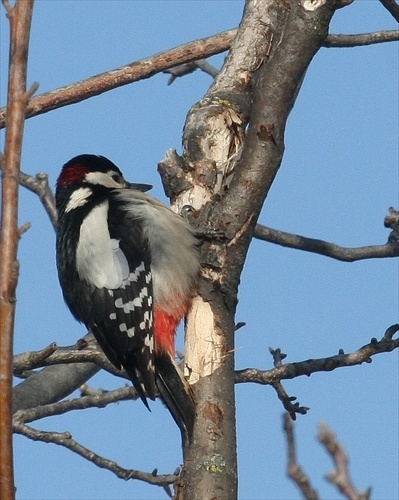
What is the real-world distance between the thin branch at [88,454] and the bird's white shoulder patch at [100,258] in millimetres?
601

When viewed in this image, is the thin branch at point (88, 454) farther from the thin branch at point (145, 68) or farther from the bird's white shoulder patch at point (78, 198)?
the thin branch at point (145, 68)

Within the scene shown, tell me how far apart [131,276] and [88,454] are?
685 millimetres

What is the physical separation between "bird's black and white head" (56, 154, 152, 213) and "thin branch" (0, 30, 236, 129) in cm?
46

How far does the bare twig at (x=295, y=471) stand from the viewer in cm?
120

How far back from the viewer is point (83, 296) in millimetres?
3748

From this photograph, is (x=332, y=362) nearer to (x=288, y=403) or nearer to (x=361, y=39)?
(x=288, y=403)

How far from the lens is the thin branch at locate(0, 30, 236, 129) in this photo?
3857 mm

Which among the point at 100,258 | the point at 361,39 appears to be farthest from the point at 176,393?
the point at 361,39

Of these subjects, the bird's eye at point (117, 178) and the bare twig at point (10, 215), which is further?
the bird's eye at point (117, 178)

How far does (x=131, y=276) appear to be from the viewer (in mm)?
3705

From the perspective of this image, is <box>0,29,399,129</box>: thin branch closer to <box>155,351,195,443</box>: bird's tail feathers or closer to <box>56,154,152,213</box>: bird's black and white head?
<box>56,154,152,213</box>: bird's black and white head

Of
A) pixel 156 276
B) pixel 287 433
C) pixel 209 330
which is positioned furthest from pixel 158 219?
pixel 287 433

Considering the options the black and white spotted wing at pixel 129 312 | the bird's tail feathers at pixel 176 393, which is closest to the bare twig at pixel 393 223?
the black and white spotted wing at pixel 129 312

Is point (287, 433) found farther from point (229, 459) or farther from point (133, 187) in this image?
A: point (133, 187)
